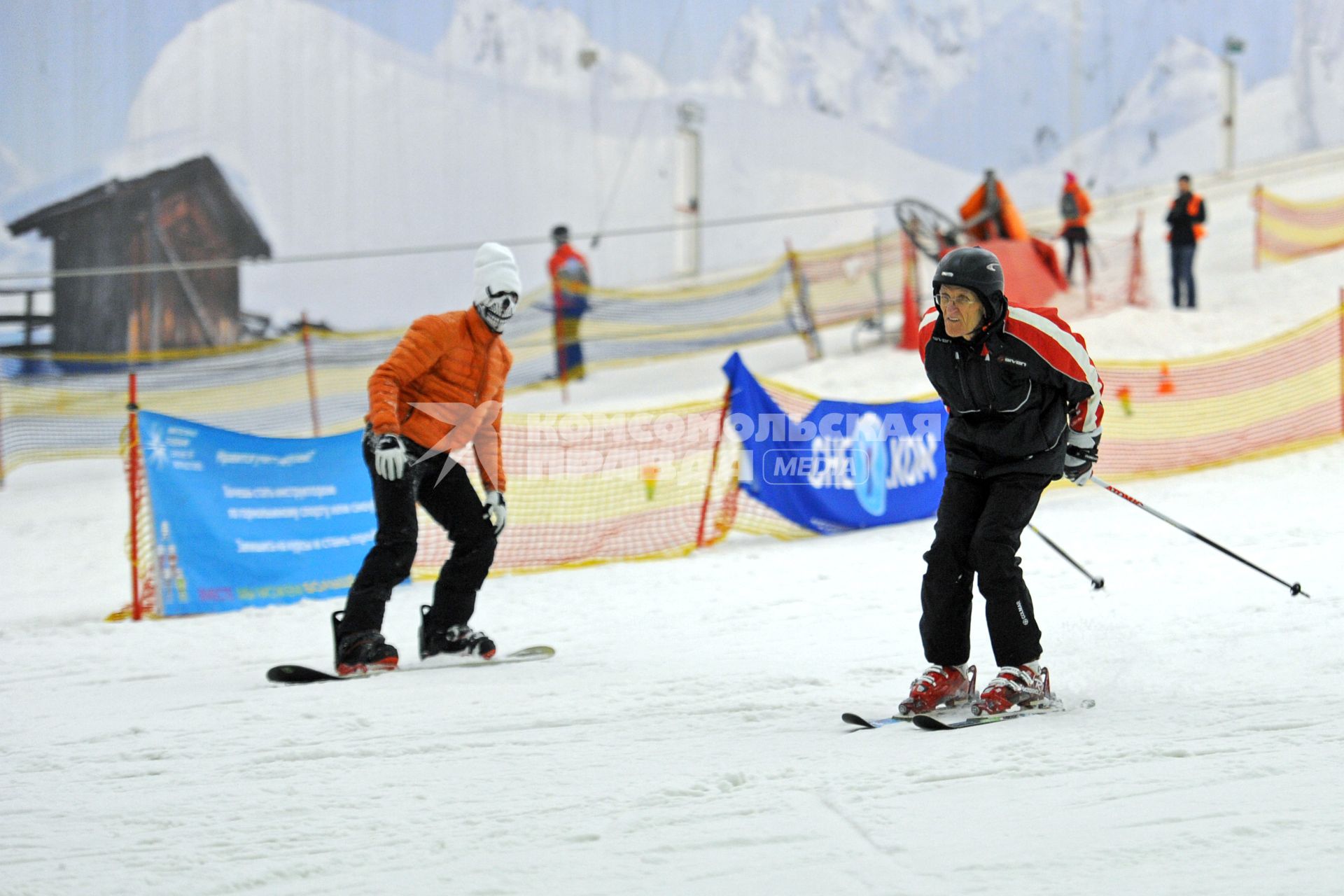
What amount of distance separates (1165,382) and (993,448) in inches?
248

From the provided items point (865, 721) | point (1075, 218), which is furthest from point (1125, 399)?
point (865, 721)

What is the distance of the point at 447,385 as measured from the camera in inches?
193

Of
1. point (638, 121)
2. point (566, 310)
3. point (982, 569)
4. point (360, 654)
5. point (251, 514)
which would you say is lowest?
point (360, 654)

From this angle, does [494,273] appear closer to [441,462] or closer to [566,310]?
[441,462]

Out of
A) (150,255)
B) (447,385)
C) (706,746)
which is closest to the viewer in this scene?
(706,746)

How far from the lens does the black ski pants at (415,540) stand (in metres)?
4.84

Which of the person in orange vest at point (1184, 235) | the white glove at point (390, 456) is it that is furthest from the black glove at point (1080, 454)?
the person in orange vest at point (1184, 235)

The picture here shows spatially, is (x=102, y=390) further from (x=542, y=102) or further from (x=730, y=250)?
(x=730, y=250)

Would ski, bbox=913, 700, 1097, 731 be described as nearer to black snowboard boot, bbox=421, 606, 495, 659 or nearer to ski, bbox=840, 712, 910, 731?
ski, bbox=840, 712, 910, 731

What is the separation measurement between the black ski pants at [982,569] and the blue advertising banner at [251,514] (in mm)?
3883

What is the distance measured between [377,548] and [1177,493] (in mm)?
5586

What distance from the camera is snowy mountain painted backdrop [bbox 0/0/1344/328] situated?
1558 centimetres

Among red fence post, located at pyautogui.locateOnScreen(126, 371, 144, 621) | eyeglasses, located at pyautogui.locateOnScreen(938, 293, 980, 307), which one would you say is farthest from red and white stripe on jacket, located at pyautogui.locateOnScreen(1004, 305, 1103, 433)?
red fence post, located at pyautogui.locateOnScreen(126, 371, 144, 621)

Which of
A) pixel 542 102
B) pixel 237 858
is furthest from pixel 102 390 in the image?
pixel 237 858
